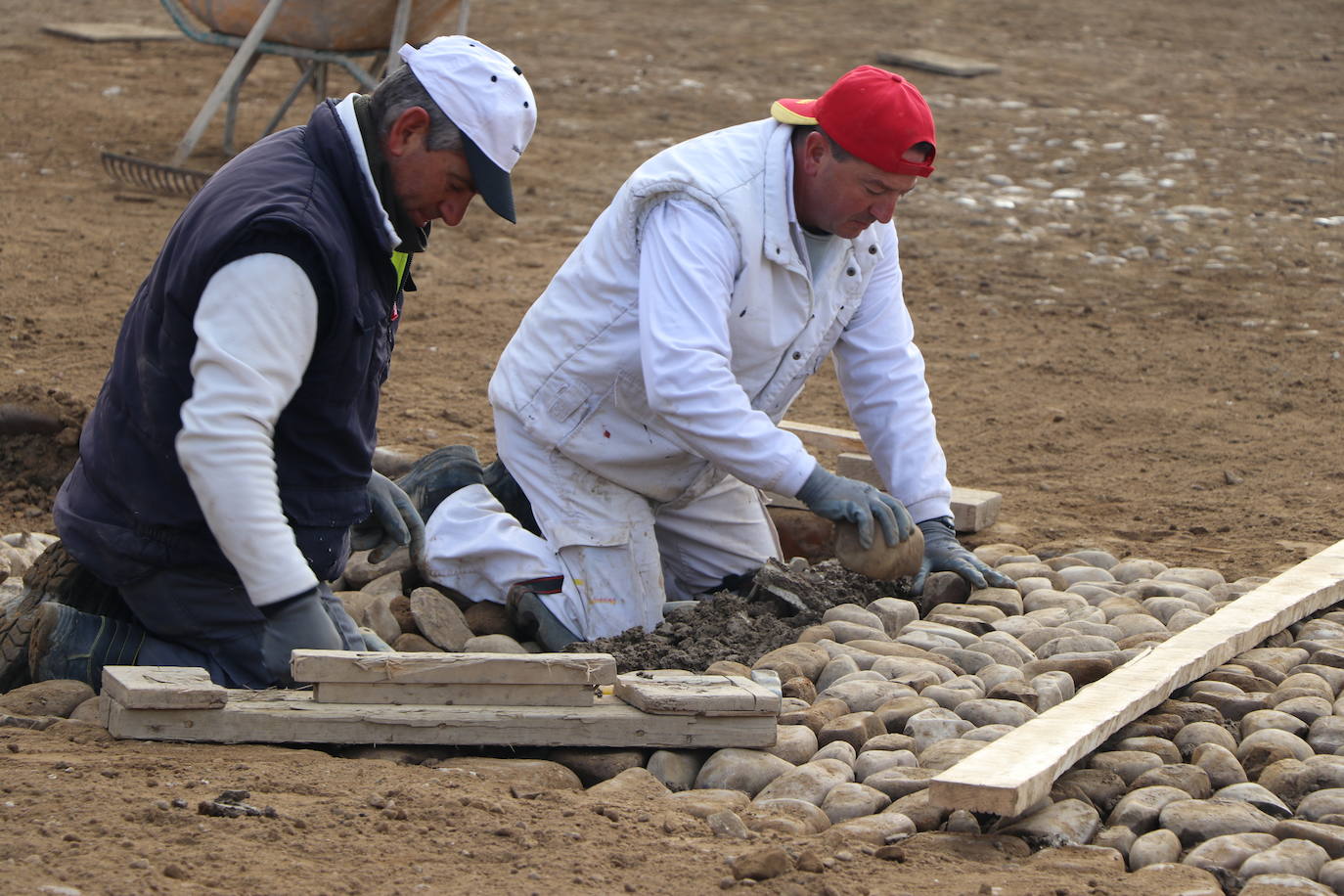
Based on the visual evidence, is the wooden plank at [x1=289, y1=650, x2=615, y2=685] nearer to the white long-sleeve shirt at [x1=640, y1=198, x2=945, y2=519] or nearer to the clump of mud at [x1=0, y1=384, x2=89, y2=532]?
the white long-sleeve shirt at [x1=640, y1=198, x2=945, y2=519]

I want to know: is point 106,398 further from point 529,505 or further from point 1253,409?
point 1253,409

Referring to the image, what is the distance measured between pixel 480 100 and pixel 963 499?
2360mm

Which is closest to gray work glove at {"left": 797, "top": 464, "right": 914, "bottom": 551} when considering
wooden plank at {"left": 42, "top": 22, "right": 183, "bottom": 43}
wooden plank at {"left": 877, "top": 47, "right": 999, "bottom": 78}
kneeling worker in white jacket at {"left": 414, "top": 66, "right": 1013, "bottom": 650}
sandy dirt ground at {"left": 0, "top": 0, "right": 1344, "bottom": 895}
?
kneeling worker in white jacket at {"left": 414, "top": 66, "right": 1013, "bottom": 650}

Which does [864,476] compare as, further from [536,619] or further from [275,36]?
[275,36]

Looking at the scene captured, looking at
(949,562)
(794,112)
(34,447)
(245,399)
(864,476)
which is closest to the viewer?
(245,399)

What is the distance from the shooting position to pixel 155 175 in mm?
8055

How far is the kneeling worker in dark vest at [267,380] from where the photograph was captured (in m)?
2.70

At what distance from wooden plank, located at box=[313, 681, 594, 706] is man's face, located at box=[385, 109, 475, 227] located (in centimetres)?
85

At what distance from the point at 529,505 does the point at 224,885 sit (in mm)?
2108

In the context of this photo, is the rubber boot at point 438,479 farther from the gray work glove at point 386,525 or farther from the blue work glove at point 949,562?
the blue work glove at point 949,562

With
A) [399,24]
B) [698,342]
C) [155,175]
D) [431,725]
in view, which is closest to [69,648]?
[431,725]

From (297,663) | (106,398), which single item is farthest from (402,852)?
(106,398)

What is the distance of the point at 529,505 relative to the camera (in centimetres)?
430

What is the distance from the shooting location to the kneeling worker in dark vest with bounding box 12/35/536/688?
2695 millimetres
